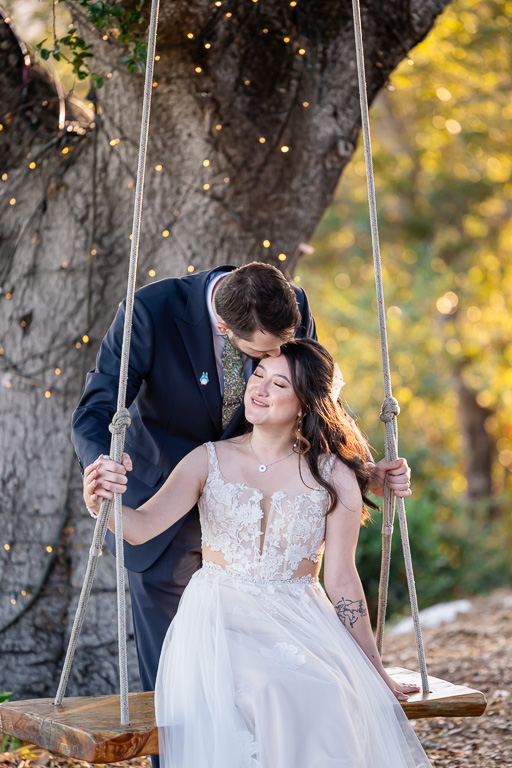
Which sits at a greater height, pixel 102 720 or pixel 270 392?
pixel 270 392

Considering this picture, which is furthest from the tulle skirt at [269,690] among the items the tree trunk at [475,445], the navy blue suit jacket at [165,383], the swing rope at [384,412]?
the tree trunk at [475,445]

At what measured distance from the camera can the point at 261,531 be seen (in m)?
2.90

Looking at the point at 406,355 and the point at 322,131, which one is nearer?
the point at 322,131

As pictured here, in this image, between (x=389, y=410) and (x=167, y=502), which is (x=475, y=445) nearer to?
(x=389, y=410)

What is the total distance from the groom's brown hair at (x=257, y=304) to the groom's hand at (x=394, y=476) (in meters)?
0.57

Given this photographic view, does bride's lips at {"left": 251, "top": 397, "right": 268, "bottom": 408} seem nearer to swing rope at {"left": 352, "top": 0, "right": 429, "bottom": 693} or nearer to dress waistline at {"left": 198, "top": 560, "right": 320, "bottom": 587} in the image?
swing rope at {"left": 352, "top": 0, "right": 429, "bottom": 693}

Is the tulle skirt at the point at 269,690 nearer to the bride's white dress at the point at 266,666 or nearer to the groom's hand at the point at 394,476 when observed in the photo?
the bride's white dress at the point at 266,666

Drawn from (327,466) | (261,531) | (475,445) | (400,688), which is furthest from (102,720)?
(475,445)

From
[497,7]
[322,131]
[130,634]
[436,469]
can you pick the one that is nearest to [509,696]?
[130,634]

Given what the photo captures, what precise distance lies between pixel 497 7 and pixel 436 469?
5.03 meters

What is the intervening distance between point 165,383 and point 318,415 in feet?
1.87

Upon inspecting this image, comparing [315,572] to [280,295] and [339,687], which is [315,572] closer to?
[339,687]

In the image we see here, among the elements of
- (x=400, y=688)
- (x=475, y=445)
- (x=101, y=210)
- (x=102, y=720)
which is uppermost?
(x=101, y=210)

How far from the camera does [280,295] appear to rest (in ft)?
9.07
